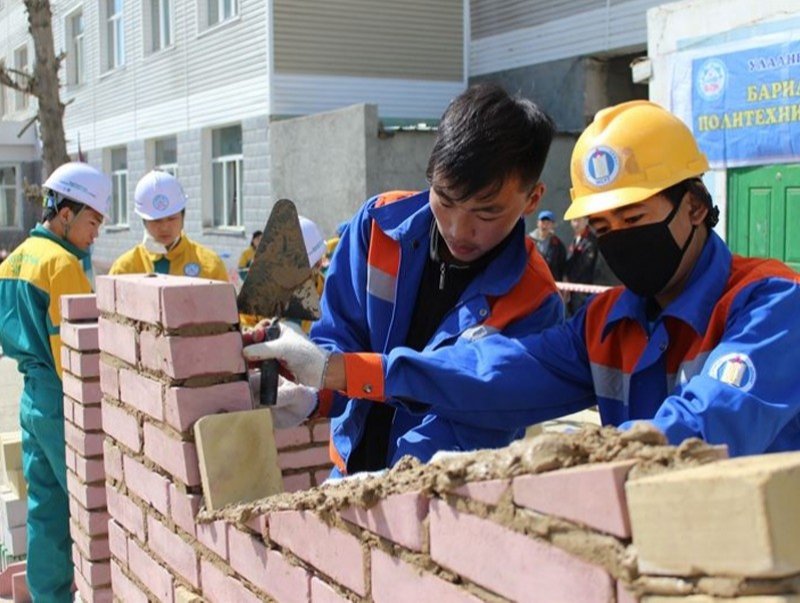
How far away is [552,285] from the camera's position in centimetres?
256

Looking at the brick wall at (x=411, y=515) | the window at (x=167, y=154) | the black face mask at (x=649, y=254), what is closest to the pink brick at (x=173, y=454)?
the brick wall at (x=411, y=515)

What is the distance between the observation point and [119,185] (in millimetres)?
21453

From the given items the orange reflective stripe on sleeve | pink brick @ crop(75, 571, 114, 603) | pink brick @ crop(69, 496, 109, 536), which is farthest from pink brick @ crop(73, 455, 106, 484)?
the orange reflective stripe on sleeve

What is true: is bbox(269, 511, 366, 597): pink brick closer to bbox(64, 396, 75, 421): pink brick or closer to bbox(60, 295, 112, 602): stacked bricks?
bbox(60, 295, 112, 602): stacked bricks

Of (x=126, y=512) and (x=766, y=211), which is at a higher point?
(x=766, y=211)

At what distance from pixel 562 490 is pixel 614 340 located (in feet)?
3.05

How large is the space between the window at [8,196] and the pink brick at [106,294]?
29248 millimetres

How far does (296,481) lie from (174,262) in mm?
2969

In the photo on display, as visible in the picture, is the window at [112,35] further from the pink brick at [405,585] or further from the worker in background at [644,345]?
the pink brick at [405,585]

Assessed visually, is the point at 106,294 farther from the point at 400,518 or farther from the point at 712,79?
the point at 712,79

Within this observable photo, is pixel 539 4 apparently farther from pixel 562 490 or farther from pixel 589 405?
pixel 562 490

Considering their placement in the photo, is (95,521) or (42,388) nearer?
(95,521)

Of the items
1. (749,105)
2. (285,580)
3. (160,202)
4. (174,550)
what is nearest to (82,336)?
(174,550)

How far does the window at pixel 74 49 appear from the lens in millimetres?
22797
